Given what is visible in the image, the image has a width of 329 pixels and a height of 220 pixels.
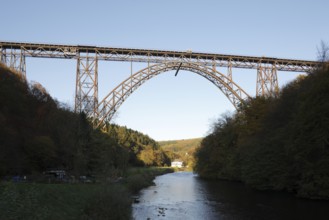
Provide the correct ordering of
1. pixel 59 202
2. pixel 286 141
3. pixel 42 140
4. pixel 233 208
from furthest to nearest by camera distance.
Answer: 1. pixel 42 140
2. pixel 286 141
3. pixel 233 208
4. pixel 59 202

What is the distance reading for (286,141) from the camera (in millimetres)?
25797

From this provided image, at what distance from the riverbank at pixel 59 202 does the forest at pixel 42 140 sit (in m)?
7.44

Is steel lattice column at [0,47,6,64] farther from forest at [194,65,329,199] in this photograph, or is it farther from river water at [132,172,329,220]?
forest at [194,65,329,199]

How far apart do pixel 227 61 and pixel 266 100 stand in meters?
6.04

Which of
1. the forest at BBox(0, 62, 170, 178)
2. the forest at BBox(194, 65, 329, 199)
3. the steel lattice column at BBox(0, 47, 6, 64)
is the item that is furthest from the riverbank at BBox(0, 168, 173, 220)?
the steel lattice column at BBox(0, 47, 6, 64)

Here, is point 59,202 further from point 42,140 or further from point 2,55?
point 2,55

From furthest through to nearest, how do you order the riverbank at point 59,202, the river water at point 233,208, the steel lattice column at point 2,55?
the steel lattice column at point 2,55
the river water at point 233,208
the riverbank at point 59,202

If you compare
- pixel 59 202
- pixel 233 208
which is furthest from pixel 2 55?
pixel 233 208

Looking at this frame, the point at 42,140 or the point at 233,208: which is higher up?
the point at 42,140

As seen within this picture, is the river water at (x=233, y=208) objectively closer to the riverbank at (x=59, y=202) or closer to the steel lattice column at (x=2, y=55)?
the riverbank at (x=59, y=202)

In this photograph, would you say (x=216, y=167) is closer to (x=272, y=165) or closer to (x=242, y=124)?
(x=242, y=124)

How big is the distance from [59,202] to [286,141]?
17963 mm

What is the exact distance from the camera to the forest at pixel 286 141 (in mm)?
22219

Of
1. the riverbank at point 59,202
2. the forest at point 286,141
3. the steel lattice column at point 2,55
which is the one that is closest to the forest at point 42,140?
the steel lattice column at point 2,55
